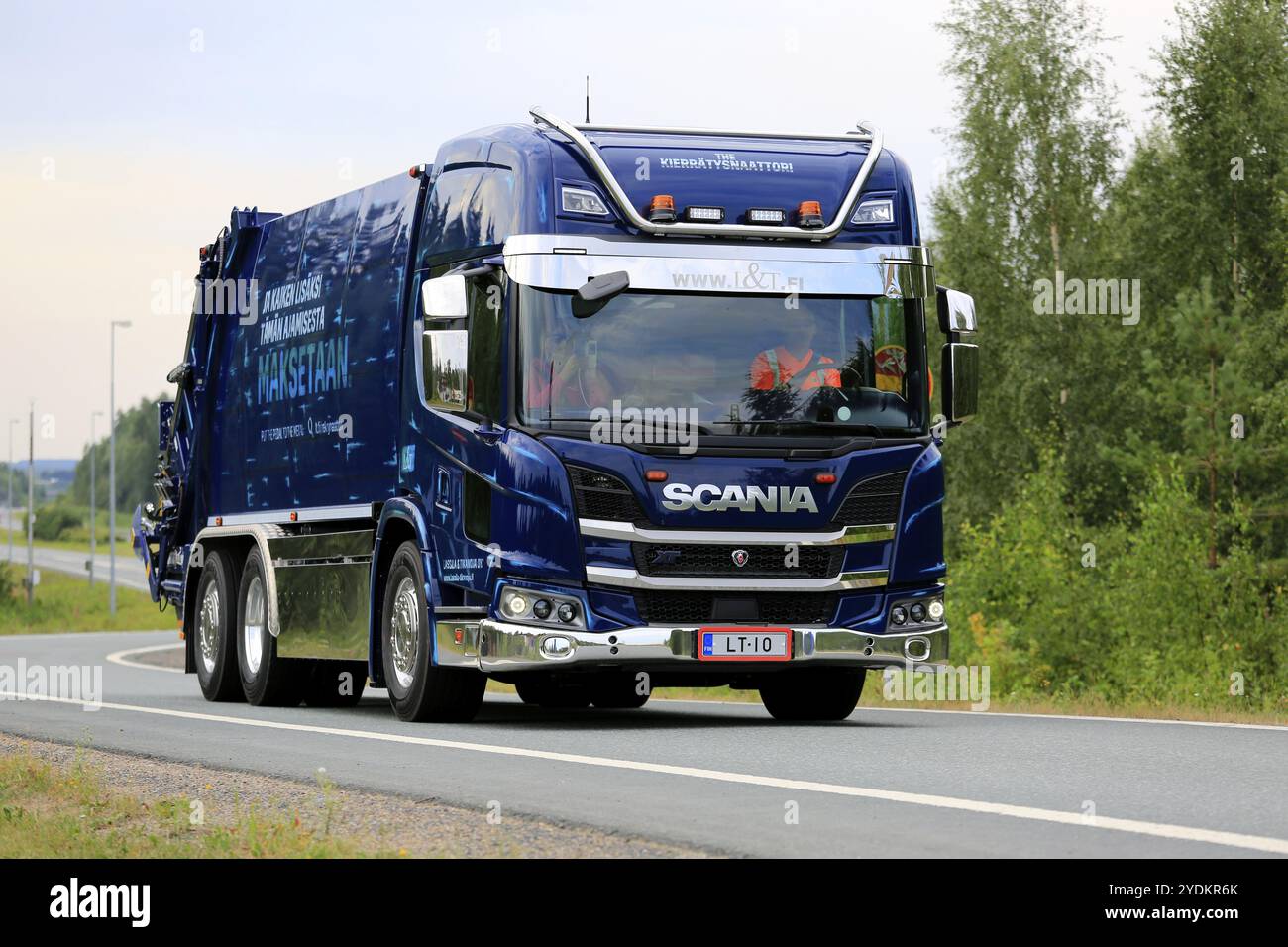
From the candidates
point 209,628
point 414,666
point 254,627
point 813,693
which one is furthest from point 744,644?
point 209,628

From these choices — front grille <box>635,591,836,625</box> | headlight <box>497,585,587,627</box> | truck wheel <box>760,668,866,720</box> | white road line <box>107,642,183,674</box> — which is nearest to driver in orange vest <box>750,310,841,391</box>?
front grille <box>635,591,836,625</box>

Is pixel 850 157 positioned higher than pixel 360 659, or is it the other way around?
pixel 850 157

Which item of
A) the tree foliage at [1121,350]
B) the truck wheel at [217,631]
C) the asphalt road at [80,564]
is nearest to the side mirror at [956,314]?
the truck wheel at [217,631]

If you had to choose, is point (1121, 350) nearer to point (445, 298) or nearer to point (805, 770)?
point (445, 298)

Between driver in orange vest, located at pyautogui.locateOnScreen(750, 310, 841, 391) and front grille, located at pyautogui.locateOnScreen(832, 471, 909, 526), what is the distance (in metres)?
0.68

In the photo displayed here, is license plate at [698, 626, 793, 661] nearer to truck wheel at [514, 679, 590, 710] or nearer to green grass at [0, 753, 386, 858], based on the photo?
truck wheel at [514, 679, 590, 710]

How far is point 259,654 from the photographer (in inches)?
717

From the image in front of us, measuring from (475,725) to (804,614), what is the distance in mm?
2578

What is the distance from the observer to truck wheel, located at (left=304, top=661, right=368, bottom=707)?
18453mm

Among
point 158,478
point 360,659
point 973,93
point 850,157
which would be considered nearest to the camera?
point 850,157

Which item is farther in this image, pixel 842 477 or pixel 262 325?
pixel 262 325
